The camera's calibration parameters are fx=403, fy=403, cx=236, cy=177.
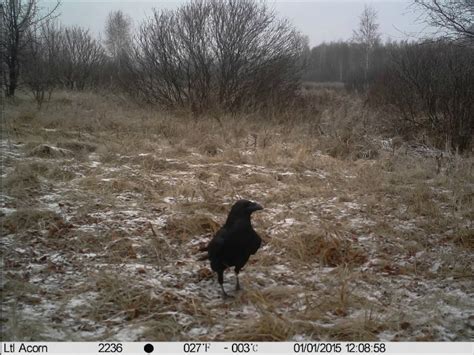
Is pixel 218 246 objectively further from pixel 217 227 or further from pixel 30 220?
pixel 30 220

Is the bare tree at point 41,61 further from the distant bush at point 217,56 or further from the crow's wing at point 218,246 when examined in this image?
the crow's wing at point 218,246

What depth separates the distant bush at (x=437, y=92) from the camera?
26.0 feet

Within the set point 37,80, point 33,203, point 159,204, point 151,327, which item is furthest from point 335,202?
point 37,80

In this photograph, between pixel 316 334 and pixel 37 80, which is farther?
pixel 37 80

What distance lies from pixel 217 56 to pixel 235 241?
9549 millimetres

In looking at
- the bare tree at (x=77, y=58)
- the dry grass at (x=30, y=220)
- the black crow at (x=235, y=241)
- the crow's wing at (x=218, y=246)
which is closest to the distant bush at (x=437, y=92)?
the black crow at (x=235, y=241)

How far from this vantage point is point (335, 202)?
5.05 meters

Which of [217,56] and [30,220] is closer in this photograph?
[30,220]

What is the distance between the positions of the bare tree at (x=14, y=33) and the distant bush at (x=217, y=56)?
12.1 feet

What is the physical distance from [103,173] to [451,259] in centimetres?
433

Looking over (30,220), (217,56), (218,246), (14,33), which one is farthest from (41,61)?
(218,246)

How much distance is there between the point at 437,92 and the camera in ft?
29.2

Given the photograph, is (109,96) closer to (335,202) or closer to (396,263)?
(335,202)

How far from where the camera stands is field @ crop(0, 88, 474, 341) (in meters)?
2.73
